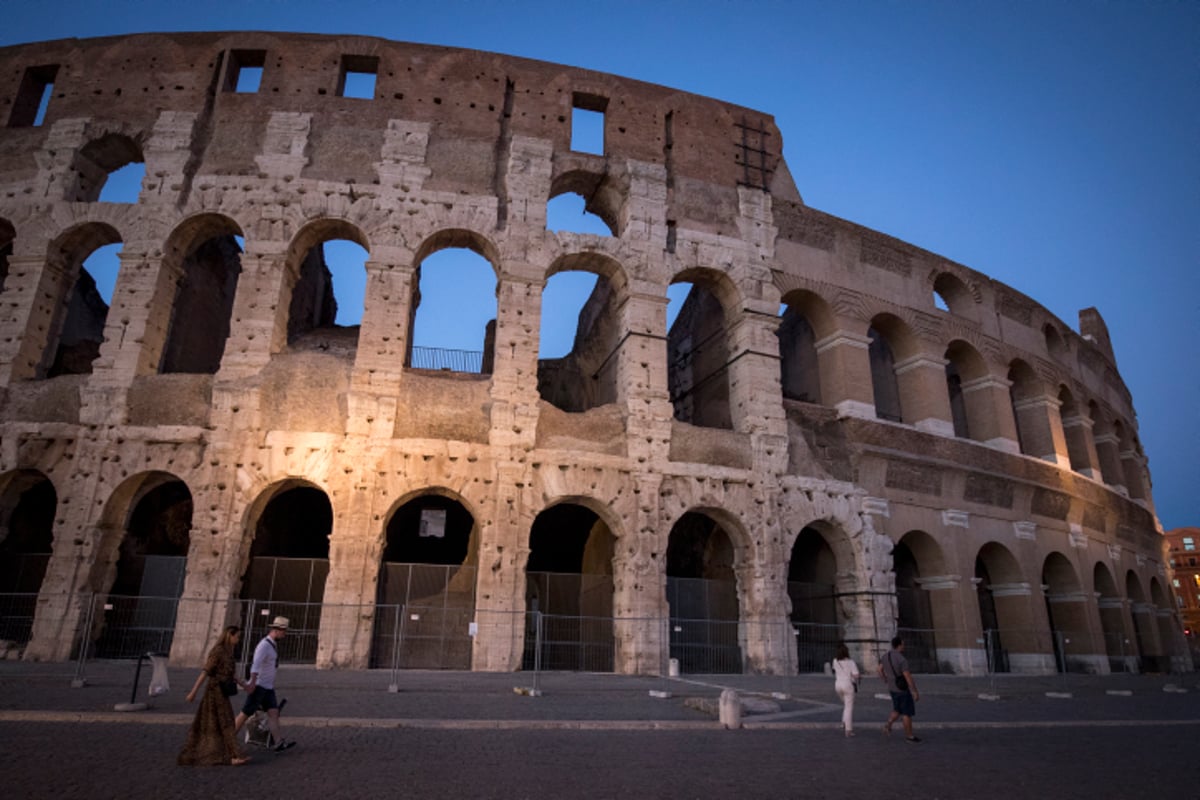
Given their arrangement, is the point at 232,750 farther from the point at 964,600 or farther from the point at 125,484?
the point at 964,600

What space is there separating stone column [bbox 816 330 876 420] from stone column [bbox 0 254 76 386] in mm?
17310

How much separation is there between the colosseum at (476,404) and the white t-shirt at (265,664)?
267 inches

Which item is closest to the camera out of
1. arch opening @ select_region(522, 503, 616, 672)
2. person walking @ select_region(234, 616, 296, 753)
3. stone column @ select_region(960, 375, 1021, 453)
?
person walking @ select_region(234, 616, 296, 753)

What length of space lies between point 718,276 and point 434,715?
12.1 m

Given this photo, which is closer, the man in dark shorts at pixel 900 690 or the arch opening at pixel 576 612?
the man in dark shorts at pixel 900 690

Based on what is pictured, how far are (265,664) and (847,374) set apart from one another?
14267 millimetres

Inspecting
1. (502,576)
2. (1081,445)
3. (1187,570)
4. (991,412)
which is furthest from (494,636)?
(1187,570)

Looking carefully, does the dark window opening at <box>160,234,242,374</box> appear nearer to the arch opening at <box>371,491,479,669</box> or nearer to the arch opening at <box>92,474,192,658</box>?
the arch opening at <box>92,474,192,658</box>

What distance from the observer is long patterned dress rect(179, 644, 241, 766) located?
191 inches

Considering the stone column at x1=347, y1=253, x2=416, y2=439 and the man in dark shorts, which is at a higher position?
the stone column at x1=347, y1=253, x2=416, y2=439

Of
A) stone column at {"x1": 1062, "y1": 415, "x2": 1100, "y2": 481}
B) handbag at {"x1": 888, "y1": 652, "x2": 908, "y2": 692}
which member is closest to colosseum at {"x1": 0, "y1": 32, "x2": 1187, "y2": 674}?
stone column at {"x1": 1062, "y1": 415, "x2": 1100, "y2": 481}

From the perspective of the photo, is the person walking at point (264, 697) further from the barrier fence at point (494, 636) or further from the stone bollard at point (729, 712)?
the barrier fence at point (494, 636)

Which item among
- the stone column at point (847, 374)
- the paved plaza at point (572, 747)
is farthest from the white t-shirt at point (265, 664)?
the stone column at point (847, 374)

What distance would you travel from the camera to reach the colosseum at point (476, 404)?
12.9m
